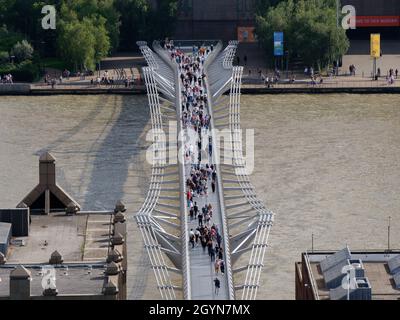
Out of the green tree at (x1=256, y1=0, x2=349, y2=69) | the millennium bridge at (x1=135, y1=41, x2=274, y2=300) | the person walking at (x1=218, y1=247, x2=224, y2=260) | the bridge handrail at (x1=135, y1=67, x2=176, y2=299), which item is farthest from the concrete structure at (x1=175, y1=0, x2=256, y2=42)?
the person walking at (x1=218, y1=247, x2=224, y2=260)

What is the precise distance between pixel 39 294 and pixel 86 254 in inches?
178

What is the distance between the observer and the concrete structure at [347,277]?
23.0 meters

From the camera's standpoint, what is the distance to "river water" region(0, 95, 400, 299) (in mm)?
36969

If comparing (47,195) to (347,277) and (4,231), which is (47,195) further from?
(347,277)

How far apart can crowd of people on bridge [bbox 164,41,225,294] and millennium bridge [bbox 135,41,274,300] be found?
10 cm

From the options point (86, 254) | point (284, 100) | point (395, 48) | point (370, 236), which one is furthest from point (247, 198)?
point (395, 48)

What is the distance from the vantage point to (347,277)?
2333 cm

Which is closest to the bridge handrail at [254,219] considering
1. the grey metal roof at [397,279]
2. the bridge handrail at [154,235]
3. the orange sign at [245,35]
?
the bridge handrail at [154,235]

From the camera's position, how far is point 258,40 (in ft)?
233

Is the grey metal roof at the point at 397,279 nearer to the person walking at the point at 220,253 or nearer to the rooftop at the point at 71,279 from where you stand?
the rooftop at the point at 71,279

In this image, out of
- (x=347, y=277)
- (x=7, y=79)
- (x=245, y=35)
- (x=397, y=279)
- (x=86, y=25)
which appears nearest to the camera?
(x=347, y=277)

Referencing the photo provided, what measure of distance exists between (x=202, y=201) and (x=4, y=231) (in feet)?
30.8

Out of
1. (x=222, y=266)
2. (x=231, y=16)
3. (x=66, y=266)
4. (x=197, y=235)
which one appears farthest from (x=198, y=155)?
(x=231, y=16)

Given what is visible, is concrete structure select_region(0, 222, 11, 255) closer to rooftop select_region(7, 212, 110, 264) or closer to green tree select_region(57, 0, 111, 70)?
rooftop select_region(7, 212, 110, 264)
